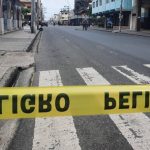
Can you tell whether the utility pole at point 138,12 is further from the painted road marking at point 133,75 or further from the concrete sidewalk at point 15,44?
the painted road marking at point 133,75

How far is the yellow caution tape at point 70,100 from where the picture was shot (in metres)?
2.93

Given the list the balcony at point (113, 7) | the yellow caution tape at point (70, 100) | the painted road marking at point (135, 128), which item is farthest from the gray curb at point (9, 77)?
the balcony at point (113, 7)

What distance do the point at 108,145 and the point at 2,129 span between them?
165 centimetres

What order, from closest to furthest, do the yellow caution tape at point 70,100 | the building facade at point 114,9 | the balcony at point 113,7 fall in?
the yellow caution tape at point 70,100, the balcony at point 113,7, the building facade at point 114,9

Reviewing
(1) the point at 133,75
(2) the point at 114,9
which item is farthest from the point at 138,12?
(1) the point at 133,75

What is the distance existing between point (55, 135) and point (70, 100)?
2.17m

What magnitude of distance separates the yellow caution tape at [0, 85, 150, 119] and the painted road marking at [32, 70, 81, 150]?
5.29 feet

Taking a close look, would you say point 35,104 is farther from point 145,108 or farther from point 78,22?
point 78,22

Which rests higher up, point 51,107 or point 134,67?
point 51,107

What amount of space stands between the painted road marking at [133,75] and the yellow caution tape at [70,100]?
21.0 feet

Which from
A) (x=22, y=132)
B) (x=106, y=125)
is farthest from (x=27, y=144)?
(x=106, y=125)

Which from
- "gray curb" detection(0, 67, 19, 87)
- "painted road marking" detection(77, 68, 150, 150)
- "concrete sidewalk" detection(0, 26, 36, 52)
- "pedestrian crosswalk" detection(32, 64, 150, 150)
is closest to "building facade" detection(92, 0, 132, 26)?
"concrete sidewalk" detection(0, 26, 36, 52)

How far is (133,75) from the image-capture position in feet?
35.0

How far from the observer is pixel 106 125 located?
5.61m
